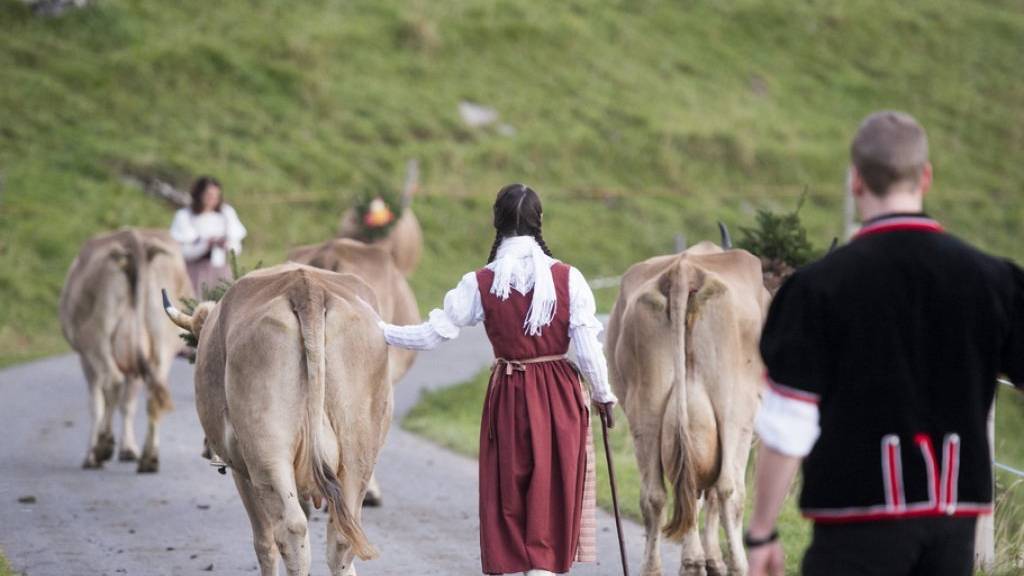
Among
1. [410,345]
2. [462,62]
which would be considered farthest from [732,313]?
[462,62]

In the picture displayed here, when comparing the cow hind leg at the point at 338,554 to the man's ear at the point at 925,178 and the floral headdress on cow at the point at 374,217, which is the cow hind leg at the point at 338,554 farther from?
the floral headdress on cow at the point at 374,217

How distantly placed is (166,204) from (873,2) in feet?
71.7

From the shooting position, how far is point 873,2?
39.4 metres

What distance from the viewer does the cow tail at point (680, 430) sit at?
25.0ft

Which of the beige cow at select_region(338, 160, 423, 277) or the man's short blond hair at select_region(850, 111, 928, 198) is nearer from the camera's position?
the man's short blond hair at select_region(850, 111, 928, 198)

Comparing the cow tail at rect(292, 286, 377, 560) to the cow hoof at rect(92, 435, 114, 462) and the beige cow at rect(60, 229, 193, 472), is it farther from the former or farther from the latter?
the cow hoof at rect(92, 435, 114, 462)

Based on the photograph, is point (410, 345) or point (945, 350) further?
point (410, 345)

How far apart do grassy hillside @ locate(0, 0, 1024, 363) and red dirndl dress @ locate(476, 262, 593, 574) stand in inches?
527

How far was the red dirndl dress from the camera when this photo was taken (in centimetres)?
667

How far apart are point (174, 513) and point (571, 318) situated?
4.38m

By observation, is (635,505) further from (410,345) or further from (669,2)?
(669,2)

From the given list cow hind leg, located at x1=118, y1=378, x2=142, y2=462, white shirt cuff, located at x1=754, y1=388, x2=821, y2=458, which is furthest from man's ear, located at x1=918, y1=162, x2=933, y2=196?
cow hind leg, located at x1=118, y1=378, x2=142, y2=462

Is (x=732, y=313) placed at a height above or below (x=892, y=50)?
below

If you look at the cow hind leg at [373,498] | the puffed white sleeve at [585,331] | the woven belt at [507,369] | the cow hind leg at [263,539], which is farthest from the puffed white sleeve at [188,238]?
the puffed white sleeve at [585,331]
